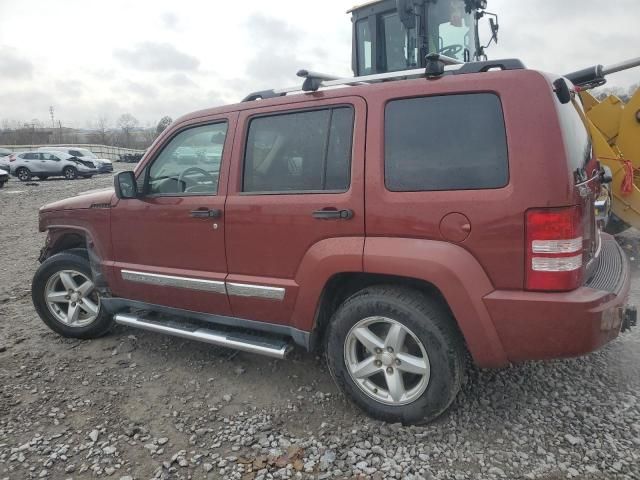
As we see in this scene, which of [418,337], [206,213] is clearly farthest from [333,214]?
[206,213]

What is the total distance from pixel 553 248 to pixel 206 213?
6.95 ft

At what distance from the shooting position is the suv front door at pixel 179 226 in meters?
3.27

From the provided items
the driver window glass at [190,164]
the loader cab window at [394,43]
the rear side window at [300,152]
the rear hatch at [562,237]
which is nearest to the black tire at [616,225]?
the loader cab window at [394,43]

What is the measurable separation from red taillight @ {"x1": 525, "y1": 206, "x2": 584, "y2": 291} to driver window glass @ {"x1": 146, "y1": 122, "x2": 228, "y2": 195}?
6.67 ft

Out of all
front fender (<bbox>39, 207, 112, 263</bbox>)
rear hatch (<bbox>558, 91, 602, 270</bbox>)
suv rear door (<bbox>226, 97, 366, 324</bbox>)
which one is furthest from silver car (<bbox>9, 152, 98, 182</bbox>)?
rear hatch (<bbox>558, 91, 602, 270</bbox>)

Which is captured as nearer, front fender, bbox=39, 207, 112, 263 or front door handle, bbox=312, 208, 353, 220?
front door handle, bbox=312, 208, 353, 220

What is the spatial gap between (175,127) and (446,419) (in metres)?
2.77

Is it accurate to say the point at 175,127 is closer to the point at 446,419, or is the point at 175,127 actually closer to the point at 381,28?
the point at 446,419

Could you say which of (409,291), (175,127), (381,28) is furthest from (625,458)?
(381,28)

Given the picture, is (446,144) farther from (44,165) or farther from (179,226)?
(44,165)

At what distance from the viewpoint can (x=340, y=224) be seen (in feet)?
8.98

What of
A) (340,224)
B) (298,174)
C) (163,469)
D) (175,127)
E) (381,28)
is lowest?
(163,469)

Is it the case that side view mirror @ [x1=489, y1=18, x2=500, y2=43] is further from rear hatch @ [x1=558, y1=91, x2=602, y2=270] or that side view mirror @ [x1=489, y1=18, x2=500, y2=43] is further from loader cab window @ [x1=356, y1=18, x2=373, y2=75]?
rear hatch @ [x1=558, y1=91, x2=602, y2=270]

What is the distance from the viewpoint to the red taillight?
2258 millimetres
